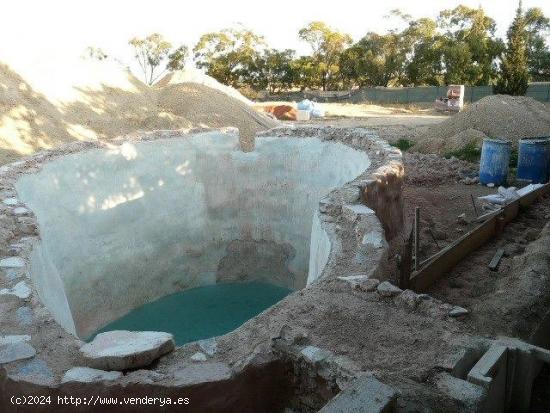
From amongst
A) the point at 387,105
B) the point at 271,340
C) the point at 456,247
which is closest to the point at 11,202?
the point at 271,340

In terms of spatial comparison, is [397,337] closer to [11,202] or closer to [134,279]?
[11,202]

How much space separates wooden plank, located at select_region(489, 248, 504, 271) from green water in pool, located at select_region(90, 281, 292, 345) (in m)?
3.87

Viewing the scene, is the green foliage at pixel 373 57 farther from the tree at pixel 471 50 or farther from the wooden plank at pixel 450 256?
the wooden plank at pixel 450 256

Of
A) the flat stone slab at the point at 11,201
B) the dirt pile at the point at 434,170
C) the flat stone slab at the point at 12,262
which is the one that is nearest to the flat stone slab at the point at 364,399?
the flat stone slab at the point at 12,262

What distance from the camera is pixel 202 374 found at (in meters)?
2.84

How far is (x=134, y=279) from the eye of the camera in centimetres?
872

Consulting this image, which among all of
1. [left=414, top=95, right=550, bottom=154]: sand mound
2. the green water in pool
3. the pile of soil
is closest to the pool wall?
the green water in pool

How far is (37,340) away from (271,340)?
150 centimetres

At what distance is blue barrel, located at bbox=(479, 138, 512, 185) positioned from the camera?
33.9 ft

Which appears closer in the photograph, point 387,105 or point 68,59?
point 68,59

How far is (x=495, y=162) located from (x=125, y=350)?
30.2ft

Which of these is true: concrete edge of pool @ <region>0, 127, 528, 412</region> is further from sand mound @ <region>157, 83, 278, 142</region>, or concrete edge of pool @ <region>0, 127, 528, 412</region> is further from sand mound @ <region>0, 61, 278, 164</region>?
sand mound @ <region>157, 83, 278, 142</region>

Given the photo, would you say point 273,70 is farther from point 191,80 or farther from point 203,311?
point 203,311

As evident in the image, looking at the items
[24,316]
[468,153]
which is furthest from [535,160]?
[24,316]
